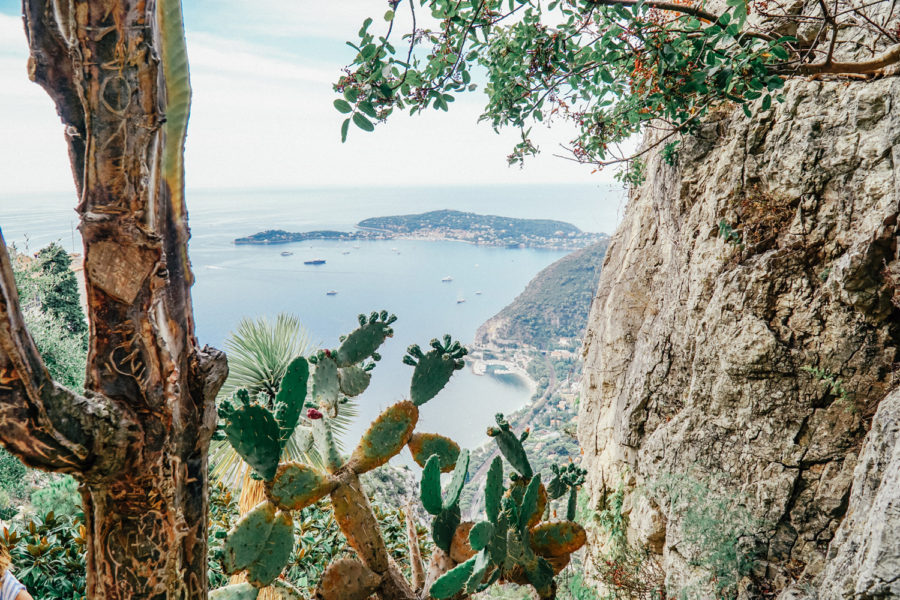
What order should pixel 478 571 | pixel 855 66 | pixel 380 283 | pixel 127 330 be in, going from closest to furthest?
pixel 127 330, pixel 478 571, pixel 855 66, pixel 380 283

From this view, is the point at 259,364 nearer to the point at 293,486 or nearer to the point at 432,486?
the point at 293,486

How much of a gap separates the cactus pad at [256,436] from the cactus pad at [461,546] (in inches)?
30.9

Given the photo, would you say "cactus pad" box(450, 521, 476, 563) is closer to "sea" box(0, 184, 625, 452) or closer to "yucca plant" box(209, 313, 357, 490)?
"yucca plant" box(209, 313, 357, 490)

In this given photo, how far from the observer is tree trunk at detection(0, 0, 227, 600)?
36.4 inches

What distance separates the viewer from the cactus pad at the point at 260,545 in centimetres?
158

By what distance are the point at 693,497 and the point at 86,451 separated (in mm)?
3035

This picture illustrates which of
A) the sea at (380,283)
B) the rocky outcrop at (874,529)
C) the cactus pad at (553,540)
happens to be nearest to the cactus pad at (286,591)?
the cactus pad at (553,540)

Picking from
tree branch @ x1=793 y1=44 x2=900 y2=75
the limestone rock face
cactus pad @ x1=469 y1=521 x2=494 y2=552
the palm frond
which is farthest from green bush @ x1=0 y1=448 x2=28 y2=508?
tree branch @ x1=793 y1=44 x2=900 y2=75

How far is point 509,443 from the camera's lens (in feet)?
7.11

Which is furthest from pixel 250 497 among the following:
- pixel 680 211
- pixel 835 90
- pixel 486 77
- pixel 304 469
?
pixel 835 90

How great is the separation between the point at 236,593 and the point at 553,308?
41.2ft

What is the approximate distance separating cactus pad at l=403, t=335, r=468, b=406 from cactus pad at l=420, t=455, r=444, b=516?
0.33 meters

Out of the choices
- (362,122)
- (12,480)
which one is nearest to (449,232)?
(12,480)

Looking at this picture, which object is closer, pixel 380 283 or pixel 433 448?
pixel 433 448
